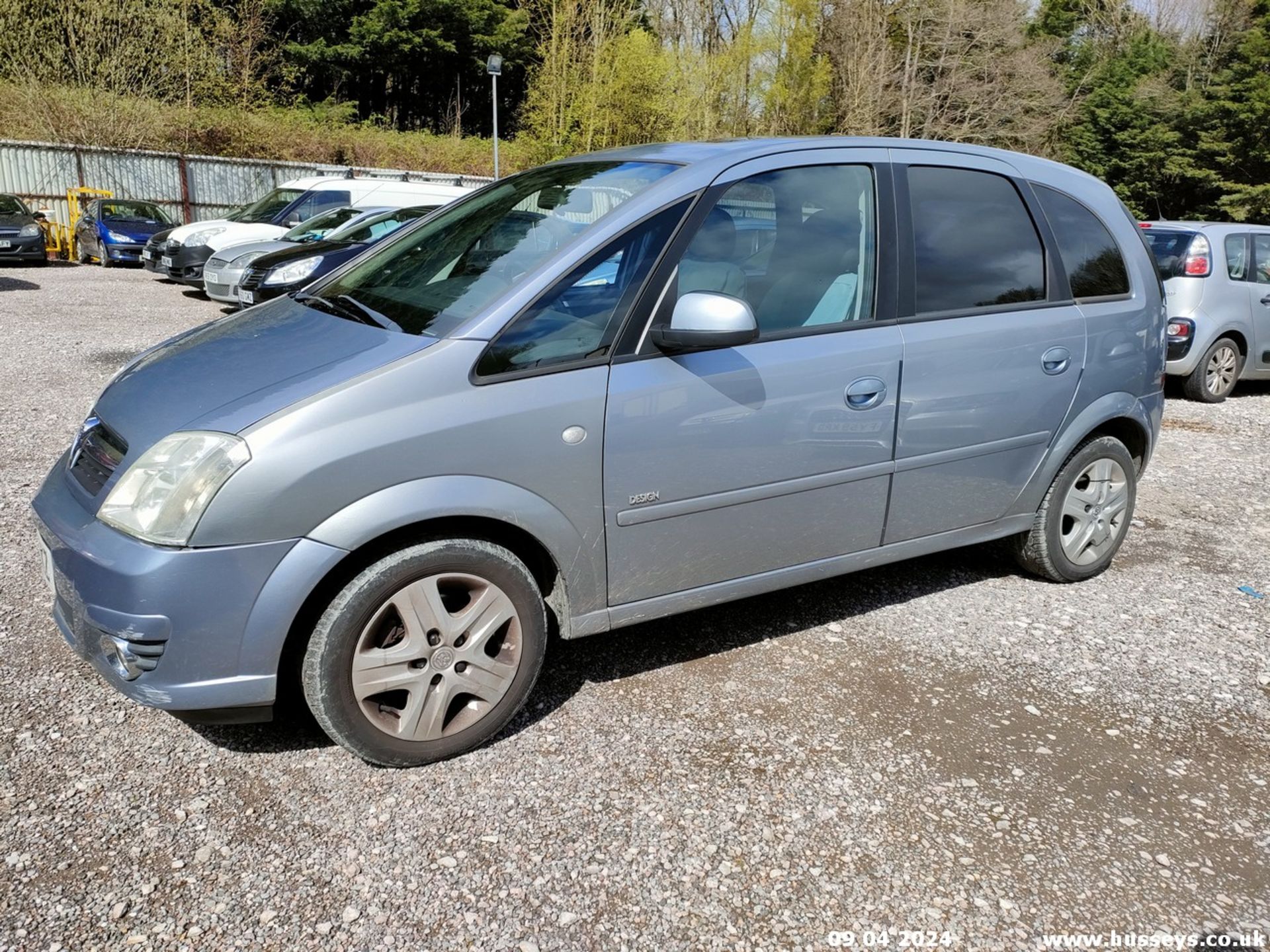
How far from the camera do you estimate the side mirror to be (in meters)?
2.97

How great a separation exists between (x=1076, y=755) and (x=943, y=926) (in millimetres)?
1024

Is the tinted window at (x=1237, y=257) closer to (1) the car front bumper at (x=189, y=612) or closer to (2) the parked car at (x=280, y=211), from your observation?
(1) the car front bumper at (x=189, y=612)

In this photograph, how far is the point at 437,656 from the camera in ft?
9.47

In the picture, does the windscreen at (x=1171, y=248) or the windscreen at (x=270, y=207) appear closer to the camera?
the windscreen at (x=1171, y=248)

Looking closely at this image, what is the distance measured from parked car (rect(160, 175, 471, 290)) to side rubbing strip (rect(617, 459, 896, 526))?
12.4 meters

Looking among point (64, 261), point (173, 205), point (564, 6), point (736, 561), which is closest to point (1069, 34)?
point (564, 6)

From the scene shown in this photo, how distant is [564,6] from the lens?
28.2 meters

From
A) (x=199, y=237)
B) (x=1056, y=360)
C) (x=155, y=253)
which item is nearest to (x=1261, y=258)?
(x=1056, y=360)

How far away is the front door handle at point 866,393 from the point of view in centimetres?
343

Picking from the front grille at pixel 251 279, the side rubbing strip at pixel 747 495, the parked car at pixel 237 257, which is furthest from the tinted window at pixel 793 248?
the parked car at pixel 237 257

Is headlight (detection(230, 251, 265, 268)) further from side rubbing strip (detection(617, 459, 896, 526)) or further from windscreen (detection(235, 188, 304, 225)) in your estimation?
side rubbing strip (detection(617, 459, 896, 526))

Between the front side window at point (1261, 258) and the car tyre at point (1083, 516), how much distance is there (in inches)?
244

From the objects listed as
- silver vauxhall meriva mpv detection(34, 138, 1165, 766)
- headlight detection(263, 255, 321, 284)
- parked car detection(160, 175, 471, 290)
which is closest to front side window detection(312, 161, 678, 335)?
silver vauxhall meriva mpv detection(34, 138, 1165, 766)

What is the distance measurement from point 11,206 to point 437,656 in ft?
68.2
